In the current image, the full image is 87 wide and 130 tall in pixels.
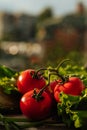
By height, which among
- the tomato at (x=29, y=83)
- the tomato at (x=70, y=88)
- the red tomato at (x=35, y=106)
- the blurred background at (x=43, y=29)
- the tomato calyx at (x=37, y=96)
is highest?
the blurred background at (x=43, y=29)

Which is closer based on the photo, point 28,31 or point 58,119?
point 58,119

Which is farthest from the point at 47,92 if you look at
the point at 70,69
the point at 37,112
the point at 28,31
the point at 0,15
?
the point at 0,15

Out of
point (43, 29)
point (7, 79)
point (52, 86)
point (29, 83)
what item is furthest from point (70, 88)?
point (43, 29)

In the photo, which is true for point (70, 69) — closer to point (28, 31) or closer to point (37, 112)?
point (37, 112)

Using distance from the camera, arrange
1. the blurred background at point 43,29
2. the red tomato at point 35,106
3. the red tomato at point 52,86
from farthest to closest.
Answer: the blurred background at point 43,29 → the red tomato at point 52,86 → the red tomato at point 35,106

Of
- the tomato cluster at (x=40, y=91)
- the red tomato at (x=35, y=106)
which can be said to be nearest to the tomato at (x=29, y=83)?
the tomato cluster at (x=40, y=91)

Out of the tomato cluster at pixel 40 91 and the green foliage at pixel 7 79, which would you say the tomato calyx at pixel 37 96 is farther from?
the green foliage at pixel 7 79

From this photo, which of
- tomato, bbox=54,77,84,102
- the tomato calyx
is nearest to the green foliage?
the tomato calyx

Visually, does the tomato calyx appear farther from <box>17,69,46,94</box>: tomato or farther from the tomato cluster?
<box>17,69,46,94</box>: tomato
